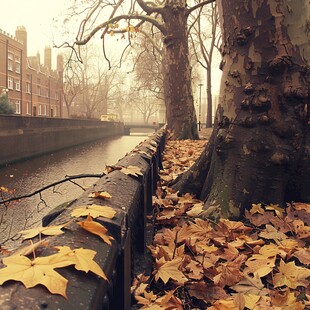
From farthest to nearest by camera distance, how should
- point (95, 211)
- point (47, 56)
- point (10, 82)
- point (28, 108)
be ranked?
1. point (47, 56)
2. point (28, 108)
3. point (10, 82)
4. point (95, 211)

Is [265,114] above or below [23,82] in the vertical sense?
below

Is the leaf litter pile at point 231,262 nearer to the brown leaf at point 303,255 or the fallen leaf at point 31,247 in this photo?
the brown leaf at point 303,255

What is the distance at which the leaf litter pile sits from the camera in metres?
1.71

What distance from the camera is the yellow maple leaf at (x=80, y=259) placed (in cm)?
84

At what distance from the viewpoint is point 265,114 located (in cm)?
285

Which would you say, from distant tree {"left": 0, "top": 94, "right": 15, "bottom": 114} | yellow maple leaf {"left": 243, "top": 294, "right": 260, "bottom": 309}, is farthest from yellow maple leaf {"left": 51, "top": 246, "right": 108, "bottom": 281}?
distant tree {"left": 0, "top": 94, "right": 15, "bottom": 114}

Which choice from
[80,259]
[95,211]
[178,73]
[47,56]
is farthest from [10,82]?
[80,259]

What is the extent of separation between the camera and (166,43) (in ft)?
42.9

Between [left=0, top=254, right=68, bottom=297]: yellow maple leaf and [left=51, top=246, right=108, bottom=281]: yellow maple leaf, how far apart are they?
0.08 feet

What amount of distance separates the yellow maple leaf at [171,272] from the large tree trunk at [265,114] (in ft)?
2.92

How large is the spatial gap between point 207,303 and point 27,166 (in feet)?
68.9

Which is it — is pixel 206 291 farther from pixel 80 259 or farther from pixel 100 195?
pixel 80 259

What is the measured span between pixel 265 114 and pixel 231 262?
126 centimetres

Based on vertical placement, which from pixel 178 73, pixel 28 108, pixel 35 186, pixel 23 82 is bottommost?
pixel 35 186
